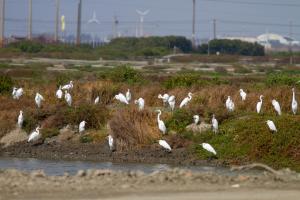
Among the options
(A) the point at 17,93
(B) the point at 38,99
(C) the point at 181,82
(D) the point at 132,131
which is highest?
(C) the point at 181,82

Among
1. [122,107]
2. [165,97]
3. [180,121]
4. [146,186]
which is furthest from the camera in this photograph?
[165,97]

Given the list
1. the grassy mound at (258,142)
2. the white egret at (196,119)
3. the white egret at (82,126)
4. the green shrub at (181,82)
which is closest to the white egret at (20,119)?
the white egret at (82,126)

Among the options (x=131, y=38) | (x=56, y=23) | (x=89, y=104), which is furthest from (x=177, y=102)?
(x=131, y=38)

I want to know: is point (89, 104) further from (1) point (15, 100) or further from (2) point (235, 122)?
(2) point (235, 122)

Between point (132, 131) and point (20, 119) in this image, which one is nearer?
point (132, 131)

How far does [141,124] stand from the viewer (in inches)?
1241

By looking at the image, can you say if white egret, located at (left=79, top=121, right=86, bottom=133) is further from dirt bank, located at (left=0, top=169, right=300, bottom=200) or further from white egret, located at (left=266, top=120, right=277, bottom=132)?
dirt bank, located at (left=0, top=169, right=300, bottom=200)

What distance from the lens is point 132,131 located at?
102ft

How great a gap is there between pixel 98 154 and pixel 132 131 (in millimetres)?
1548

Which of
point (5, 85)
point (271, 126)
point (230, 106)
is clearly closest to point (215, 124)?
point (271, 126)

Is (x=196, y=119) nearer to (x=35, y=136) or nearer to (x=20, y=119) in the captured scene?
(x=35, y=136)

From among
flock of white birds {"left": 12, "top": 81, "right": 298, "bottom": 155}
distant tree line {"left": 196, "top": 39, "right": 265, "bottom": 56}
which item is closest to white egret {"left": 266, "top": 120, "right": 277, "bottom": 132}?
flock of white birds {"left": 12, "top": 81, "right": 298, "bottom": 155}

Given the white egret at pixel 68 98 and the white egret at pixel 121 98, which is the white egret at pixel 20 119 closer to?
the white egret at pixel 68 98

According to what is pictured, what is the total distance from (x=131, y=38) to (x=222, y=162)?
123 meters
